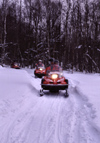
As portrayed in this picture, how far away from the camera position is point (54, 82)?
28.6 feet

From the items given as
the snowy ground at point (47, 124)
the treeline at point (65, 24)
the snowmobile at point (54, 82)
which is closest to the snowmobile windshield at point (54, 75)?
the snowmobile at point (54, 82)

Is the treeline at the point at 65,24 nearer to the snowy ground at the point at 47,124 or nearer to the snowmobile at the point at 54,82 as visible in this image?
the snowmobile at the point at 54,82

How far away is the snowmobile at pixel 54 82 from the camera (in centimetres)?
852

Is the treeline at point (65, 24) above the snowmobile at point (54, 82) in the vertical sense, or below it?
above

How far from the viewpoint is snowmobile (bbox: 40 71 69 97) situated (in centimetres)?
852

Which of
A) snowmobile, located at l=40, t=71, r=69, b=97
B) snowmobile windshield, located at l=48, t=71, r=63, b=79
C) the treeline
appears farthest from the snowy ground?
the treeline

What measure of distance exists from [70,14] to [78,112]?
849 inches

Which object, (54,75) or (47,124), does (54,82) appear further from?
(47,124)

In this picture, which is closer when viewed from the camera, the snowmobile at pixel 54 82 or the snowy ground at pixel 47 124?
the snowy ground at pixel 47 124

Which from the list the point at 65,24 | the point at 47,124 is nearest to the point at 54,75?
the point at 47,124

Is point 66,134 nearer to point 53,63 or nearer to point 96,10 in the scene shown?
point 53,63

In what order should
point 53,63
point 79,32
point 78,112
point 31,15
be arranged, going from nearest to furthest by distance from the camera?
point 78,112 < point 53,63 < point 79,32 < point 31,15

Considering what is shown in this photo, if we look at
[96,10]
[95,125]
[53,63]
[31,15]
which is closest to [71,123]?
[95,125]

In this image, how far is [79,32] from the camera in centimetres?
2347
